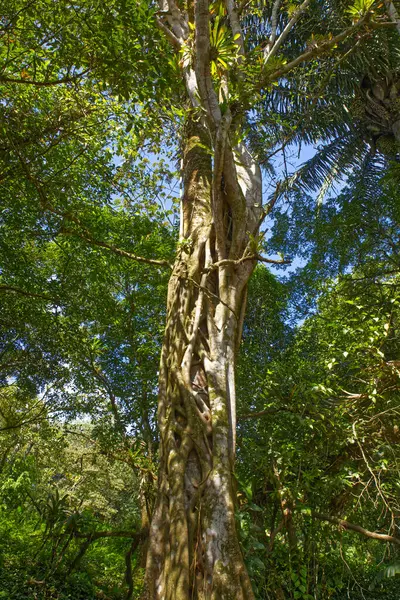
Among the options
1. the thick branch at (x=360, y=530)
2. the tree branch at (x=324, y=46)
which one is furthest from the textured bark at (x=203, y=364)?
the thick branch at (x=360, y=530)

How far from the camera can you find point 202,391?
2.51 m

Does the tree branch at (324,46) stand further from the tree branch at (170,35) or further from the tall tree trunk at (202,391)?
the tree branch at (170,35)

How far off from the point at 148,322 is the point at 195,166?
3716 mm

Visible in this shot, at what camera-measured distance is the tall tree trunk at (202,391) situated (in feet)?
6.28

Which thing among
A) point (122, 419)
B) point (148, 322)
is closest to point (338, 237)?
point (148, 322)

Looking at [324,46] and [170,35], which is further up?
[170,35]

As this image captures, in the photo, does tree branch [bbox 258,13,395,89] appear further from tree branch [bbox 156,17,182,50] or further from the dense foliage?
tree branch [bbox 156,17,182,50]

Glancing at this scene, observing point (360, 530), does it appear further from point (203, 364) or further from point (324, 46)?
point (324, 46)

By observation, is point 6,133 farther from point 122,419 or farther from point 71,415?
point 71,415

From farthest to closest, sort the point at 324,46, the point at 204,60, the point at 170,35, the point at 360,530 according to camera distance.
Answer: the point at 170,35 < the point at 324,46 < the point at 360,530 < the point at 204,60

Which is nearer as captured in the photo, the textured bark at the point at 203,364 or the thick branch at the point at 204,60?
the textured bark at the point at 203,364

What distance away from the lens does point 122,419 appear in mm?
6582

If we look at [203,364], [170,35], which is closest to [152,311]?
[170,35]

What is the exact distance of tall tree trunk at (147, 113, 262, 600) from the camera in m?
1.92
